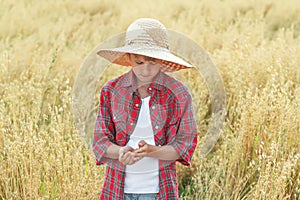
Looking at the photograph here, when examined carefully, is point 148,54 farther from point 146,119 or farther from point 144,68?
point 146,119

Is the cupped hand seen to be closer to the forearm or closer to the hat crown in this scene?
the forearm

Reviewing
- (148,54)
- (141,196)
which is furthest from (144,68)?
(141,196)

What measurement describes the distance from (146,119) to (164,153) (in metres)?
0.13

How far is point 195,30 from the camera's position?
5.30 meters

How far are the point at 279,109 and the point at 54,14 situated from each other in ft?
15.2

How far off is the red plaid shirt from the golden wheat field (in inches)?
20.9

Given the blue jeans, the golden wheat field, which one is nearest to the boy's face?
the blue jeans

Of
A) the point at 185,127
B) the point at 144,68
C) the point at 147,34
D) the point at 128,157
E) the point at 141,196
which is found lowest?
the point at 141,196

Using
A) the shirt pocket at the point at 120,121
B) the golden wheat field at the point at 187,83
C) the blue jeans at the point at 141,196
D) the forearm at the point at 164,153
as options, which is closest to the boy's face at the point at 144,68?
the shirt pocket at the point at 120,121

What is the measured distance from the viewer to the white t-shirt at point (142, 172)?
5.93ft

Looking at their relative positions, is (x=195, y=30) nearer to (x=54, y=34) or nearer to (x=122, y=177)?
(x=54, y=34)

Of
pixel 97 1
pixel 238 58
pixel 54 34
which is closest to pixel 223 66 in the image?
pixel 238 58

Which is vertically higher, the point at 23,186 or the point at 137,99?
the point at 137,99

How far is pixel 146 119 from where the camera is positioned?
179 cm
